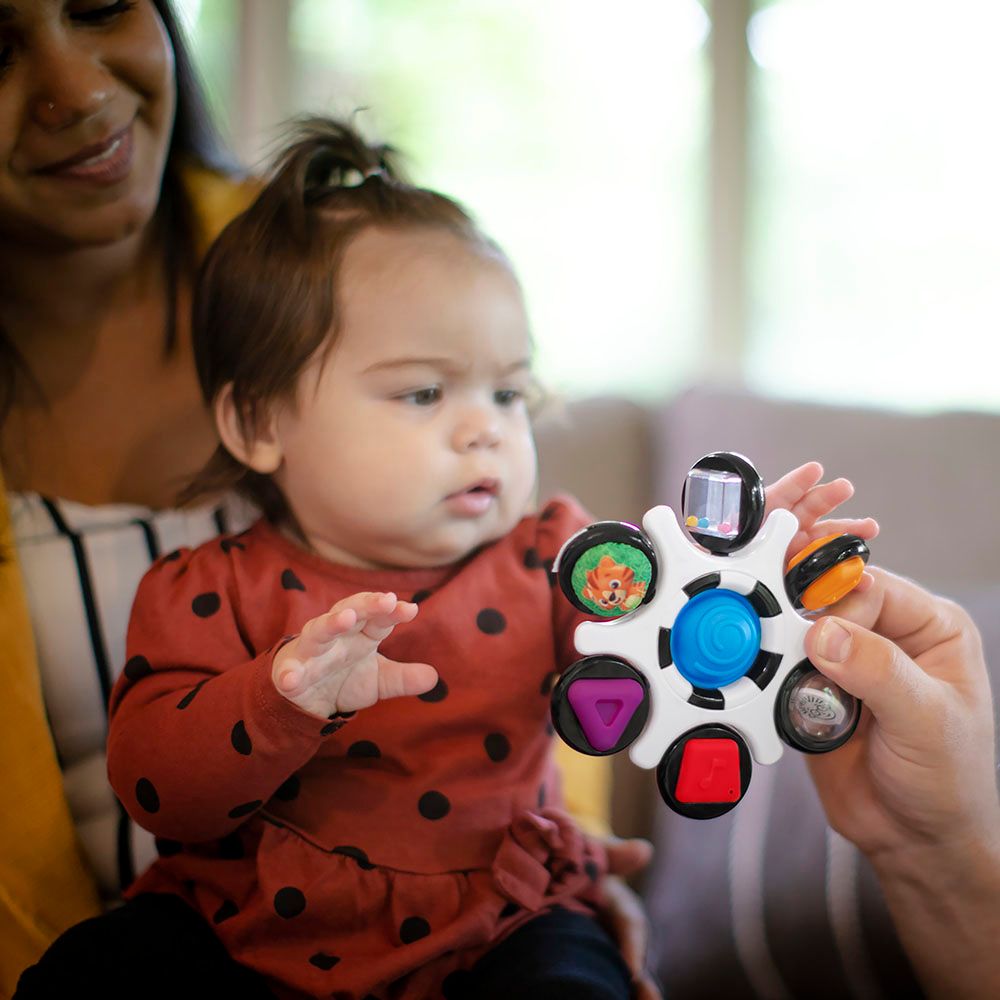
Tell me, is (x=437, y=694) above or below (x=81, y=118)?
below

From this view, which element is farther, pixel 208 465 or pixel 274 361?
pixel 208 465

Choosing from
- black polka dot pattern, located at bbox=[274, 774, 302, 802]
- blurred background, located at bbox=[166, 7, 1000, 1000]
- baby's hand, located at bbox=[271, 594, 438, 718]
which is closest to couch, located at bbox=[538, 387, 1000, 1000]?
blurred background, located at bbox=[166, 7, 1000, 1000]

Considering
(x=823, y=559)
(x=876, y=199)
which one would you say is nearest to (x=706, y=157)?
(x=876, y=199)

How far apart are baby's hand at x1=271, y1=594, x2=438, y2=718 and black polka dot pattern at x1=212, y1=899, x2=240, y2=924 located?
0.23 m

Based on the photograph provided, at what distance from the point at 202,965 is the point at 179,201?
0.72 meters

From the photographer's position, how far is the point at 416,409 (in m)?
0.71

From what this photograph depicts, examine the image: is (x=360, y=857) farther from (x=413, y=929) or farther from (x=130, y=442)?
(x=130, y=442)

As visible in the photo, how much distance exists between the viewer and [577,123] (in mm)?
2115

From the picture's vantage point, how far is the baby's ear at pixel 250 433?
0.79 meters

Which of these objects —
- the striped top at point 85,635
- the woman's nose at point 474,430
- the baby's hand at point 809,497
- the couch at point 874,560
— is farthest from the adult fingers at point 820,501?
the striped top at point 85,635

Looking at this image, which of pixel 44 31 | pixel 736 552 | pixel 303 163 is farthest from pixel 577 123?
pixel 736 552

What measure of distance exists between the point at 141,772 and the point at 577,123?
1808mm

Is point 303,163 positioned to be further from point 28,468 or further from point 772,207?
point 772,207

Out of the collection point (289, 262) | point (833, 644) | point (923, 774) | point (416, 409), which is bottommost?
point (923, 774)
